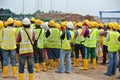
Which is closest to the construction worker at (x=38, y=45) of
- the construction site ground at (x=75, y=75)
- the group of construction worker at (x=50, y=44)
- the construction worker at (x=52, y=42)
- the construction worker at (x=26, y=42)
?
the group of construction worker at (x=50, y=44)

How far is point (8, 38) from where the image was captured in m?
13.2

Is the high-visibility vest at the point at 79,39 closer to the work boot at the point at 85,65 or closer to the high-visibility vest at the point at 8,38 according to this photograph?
the work boot at the point at 85,65

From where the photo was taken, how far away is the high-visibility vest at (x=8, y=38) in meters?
13.2

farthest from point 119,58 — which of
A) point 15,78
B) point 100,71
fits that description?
point 15,78

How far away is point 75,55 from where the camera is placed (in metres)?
16.7

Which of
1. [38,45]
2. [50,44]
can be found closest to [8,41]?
[38,45]

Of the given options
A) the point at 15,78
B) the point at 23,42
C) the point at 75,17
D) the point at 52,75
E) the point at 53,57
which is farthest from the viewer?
the point at 75,17

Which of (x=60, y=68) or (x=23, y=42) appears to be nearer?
(x=23, y=42)

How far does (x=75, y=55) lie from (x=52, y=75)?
2625 millimetres

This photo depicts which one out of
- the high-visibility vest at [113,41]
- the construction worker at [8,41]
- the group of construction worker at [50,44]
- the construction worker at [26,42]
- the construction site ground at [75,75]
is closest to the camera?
the construction worker at [26,42]

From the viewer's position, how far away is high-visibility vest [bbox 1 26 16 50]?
13172 millimetres

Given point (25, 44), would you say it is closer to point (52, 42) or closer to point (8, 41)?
point (8, 41)

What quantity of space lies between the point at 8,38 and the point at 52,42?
9.42 ft

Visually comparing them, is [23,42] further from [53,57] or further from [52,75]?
[53,57]
